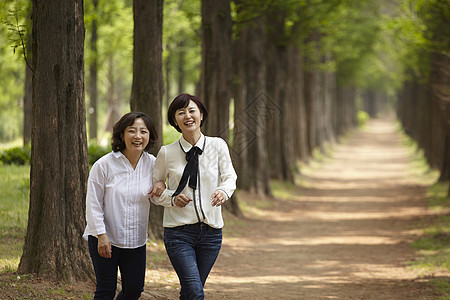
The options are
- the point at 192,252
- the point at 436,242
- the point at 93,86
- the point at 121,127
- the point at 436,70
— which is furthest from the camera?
the point at 93,86

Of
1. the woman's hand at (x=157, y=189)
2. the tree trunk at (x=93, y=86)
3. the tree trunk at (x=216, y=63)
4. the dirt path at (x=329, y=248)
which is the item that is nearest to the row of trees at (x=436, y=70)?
the dirt path at (x=329, y=248)

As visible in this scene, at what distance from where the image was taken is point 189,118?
4.96 meters

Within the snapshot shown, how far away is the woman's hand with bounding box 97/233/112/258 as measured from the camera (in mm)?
4730

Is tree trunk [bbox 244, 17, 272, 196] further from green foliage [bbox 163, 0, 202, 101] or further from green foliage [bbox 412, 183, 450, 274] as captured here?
green foliage [bbox 412, 183, 450, 274]

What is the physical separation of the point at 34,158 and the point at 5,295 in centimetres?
140

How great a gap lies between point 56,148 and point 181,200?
234 cm

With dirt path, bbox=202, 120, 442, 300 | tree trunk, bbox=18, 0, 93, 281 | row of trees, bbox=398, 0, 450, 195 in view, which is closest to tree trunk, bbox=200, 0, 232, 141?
dirt path, bbox=202, 120, 442, 300

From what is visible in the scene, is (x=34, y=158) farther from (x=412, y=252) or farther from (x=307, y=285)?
(x=412, y=252)

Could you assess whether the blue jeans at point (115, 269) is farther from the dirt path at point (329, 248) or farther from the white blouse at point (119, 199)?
the dirt path at point (329, 248)

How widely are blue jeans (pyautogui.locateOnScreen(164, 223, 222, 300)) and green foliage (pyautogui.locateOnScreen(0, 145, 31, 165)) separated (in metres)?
12.9

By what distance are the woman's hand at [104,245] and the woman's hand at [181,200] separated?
1.85 feet

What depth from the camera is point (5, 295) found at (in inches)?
Answer: 240

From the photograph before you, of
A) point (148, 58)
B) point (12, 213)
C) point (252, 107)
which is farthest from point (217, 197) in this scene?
point (252, 107)

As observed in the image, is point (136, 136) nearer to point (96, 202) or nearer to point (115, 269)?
point (96, 202)
